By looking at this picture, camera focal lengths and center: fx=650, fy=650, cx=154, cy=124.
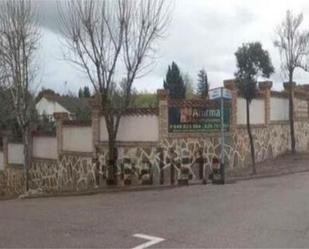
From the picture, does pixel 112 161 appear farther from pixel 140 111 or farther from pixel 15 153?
pixel 15 153

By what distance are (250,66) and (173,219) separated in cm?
1335

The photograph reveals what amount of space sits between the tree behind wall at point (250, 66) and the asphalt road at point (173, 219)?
23.6ft

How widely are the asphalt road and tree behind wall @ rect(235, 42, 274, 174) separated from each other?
7.19 metres

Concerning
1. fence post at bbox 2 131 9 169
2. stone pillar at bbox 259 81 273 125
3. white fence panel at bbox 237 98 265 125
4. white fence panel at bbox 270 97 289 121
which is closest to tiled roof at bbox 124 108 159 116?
white fence panel at bbox 237 98 265 125

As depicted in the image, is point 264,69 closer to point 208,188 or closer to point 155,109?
point 155,109

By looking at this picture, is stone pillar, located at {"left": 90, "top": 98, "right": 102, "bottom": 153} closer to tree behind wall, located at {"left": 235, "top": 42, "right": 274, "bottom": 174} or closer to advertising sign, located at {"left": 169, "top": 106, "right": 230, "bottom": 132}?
advertising sign, located at {"left": 169, "top": 106, "right": 230, "bottom": 132}

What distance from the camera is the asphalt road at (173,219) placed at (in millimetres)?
10531

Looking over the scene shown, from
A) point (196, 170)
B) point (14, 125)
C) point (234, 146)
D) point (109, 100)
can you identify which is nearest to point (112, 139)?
point (109, 100)

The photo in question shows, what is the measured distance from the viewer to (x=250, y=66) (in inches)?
988

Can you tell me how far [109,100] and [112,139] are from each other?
145 centimetres

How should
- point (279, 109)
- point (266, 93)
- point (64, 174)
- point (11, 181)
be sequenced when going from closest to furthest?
point (64, 174) → point (266, 93) → point (279, 109) → point (11, 181)

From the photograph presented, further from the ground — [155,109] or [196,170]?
[155,109]

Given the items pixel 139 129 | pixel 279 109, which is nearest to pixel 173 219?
pixel 139 129

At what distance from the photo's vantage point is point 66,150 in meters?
28.1
